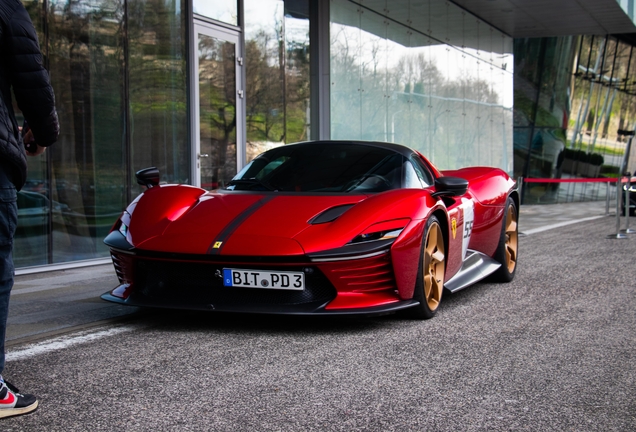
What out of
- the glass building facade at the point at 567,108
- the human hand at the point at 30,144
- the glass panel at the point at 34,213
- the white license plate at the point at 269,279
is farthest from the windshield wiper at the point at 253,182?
the glass building facade at the point at 567,108

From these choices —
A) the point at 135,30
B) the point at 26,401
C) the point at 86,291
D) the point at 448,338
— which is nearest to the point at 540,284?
the point at 448,338

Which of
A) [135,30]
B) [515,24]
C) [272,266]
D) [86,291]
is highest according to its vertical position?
[515,24]

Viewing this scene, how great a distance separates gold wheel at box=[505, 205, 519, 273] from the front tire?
186cm

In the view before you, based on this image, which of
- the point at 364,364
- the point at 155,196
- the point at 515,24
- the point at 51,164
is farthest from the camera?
the point at 515,24

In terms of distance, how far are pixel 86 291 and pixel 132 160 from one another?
347 cm

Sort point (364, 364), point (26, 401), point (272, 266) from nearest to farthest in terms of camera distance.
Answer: point (26, 401) → point (364, 364) → point (272, 266)

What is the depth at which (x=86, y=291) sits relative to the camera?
6.34 m

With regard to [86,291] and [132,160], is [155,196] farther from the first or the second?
[132,160]

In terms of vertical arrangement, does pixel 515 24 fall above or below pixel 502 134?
above

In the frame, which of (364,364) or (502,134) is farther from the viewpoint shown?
(502,134)

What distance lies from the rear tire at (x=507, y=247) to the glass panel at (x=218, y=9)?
5.45 metres

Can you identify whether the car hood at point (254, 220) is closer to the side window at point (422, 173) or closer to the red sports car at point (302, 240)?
the red sports car at point (302, 240)

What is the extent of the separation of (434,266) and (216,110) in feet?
21.5

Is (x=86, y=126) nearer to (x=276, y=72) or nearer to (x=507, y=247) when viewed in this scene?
(x=276, y=72)
